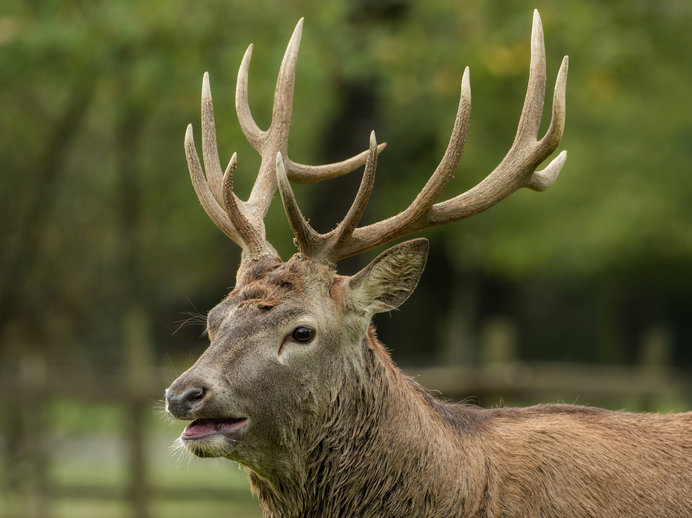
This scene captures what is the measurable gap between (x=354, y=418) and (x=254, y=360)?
530 mm

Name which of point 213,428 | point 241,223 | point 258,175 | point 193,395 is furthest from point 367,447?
point 258,175

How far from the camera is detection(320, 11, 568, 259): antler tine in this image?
15.1 ft

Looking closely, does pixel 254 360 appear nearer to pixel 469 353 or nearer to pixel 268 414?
pixel 268 414

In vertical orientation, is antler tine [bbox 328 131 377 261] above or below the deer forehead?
above

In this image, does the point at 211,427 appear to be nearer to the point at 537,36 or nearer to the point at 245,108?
the point at 245,108

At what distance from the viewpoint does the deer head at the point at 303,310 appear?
13.5 feet

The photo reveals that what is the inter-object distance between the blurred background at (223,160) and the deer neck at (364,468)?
1597 millimetres

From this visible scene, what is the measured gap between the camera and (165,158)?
50.4 ft

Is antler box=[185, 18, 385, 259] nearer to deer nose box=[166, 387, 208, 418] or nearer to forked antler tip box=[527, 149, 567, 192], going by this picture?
forked antler tip box=[527, 149, 567, 192]

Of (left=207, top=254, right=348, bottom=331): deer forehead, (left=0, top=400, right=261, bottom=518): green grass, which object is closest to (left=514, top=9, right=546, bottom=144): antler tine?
(left=207, top=254, right=348, bottom=331): deer forehead

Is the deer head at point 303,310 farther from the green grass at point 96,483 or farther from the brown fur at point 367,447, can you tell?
the green grass at point 96,483

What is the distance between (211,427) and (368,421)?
0.70 m

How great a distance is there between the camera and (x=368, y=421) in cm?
443

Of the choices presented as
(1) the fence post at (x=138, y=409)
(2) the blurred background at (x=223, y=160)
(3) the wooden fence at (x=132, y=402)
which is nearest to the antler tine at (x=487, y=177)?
(2) the blurred background at (x=223, y=160)
